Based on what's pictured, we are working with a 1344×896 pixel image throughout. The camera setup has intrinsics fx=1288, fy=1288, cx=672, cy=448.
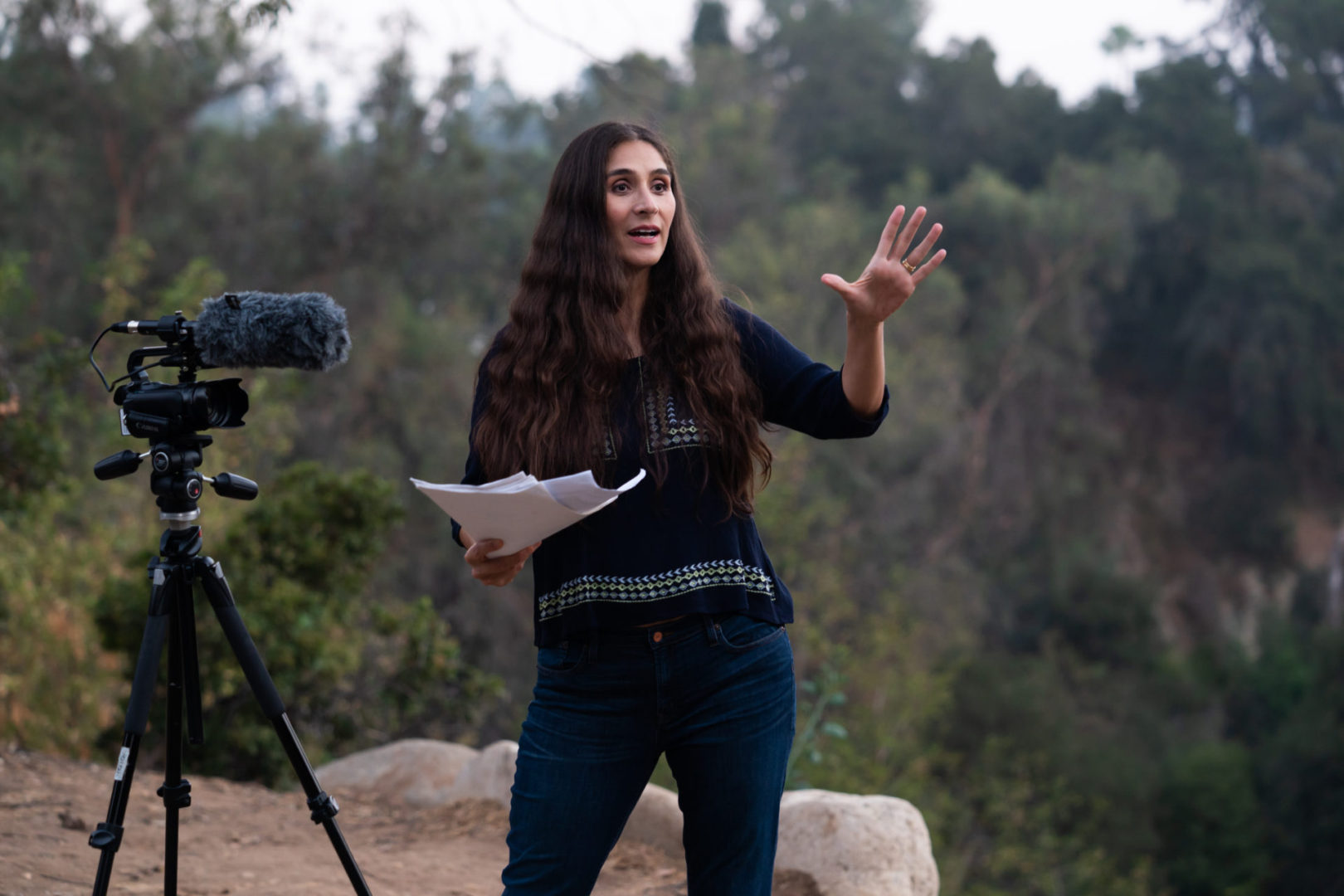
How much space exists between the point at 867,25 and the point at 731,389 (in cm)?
2700

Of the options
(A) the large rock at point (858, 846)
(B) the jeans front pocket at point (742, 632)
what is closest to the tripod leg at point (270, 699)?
(B) the jeans front pocket at point (742, 632)

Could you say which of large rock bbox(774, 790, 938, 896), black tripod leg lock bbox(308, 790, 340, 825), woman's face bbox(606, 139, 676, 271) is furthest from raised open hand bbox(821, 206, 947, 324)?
large rock bbox(774, 790, 938, 896)

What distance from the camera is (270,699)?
2.22m

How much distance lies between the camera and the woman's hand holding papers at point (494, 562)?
179cm

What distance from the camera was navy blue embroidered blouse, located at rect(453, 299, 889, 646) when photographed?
182 cm

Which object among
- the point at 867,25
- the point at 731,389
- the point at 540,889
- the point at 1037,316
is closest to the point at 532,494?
the point at 731,389

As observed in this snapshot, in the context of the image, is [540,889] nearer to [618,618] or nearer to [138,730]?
[618,618]

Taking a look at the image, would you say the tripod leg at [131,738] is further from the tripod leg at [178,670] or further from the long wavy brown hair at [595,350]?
the long wavy brown hair at [595,350]

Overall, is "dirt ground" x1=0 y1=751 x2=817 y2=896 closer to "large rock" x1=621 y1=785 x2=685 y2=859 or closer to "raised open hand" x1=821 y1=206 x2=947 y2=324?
"large rock" x1=621 y1=785 x2=685 y2=859

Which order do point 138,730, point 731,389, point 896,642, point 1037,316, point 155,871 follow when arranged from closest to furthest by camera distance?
point 731,389
point 138,730
point 155,871
point 896,642
point 1037,316

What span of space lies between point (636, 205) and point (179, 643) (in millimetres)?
1120

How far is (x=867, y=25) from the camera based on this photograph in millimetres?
27141

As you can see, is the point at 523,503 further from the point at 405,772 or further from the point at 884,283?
the point at 405,772

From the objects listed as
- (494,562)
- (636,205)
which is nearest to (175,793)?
(494,562)
